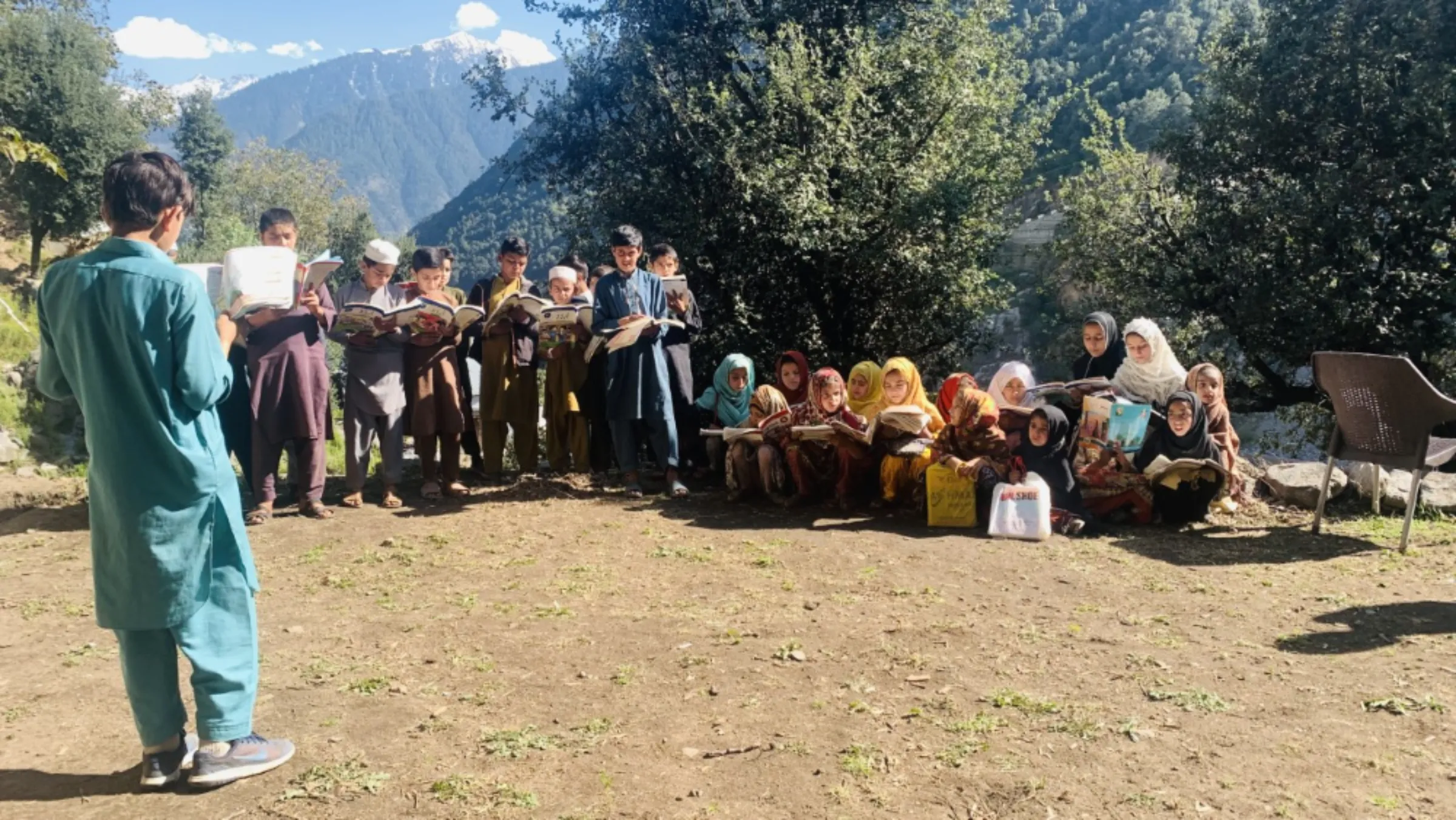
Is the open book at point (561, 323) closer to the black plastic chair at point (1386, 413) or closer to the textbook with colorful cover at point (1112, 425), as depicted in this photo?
the textbook with colorful cover at point (1112, 425)

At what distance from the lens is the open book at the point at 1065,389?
20.5ft

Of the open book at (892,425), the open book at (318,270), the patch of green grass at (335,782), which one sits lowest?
the patch of green grass at (335,782)

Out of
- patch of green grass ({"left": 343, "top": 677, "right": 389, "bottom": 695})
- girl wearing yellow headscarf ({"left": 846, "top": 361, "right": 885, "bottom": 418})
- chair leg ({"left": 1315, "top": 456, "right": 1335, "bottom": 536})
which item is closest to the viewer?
patch of green grass ({"left": 343, "top": 677, "right": 389, "bottom": 695})

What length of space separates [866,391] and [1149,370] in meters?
1.78

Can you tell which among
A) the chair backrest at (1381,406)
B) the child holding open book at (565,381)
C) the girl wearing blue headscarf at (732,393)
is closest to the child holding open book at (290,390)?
the child holding open book at (565,381)

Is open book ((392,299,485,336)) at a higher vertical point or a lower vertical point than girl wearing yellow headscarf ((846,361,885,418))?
higher

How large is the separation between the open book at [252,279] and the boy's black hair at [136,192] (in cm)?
154

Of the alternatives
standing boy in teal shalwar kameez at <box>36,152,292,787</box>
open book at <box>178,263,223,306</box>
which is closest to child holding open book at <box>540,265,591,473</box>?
open book at <box>178,263,223,306</box>

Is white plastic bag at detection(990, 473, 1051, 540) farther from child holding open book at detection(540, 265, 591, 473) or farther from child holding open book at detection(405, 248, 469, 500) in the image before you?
child holding open book at detection(405, 248, 469, 500)

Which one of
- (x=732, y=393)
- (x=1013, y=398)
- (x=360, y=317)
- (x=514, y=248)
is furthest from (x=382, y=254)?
(x=1013, y=398)

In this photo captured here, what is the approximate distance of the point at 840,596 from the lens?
4.63 metres

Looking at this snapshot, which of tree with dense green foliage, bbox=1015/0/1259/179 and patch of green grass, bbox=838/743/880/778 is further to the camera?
tree with dense green foliage, bbox=1015/0/1259/179

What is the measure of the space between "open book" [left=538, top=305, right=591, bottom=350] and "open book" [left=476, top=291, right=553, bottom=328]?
46mm

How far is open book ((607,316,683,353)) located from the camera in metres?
6.58
